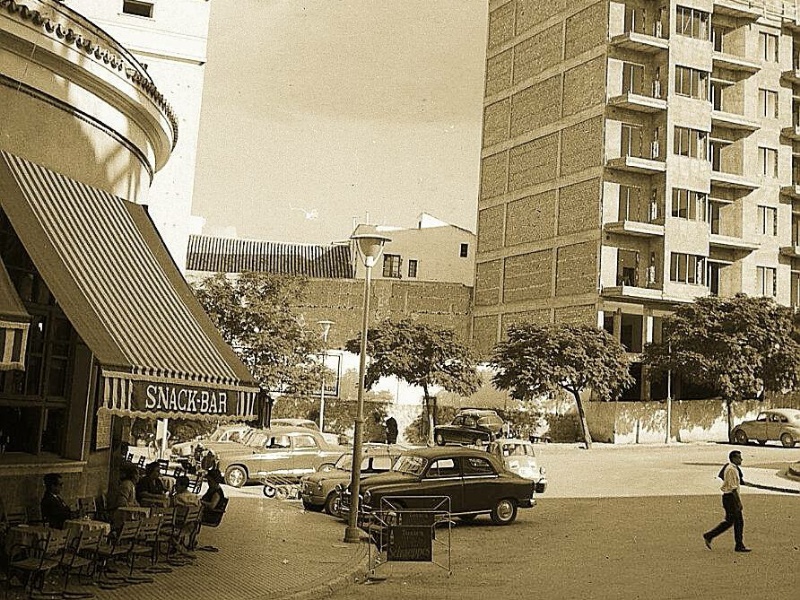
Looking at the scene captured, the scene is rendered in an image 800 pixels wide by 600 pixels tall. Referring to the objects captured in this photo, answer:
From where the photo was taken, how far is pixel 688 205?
62562mm

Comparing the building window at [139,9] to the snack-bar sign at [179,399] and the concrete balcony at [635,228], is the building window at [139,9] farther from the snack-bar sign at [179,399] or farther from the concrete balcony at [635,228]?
the concrete balcony at [635,228]

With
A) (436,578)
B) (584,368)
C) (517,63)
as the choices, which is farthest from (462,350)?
(436,578)

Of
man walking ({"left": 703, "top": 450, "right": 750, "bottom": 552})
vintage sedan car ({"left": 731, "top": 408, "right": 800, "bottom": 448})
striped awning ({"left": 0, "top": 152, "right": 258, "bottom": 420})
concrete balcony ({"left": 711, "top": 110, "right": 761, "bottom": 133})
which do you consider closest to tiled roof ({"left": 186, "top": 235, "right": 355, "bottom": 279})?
concrete balcony ({"left": 711, "top": 110, "right": 761, "bottom": 133})

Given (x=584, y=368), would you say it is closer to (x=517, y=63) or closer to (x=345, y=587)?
(x=517, y=63)

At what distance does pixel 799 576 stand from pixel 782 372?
133 ft

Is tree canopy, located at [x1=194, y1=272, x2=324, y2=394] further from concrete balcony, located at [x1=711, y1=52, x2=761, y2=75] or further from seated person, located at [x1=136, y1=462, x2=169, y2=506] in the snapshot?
concrete balcony, located at [x1=711, y1=52, x2=761, y2=75]

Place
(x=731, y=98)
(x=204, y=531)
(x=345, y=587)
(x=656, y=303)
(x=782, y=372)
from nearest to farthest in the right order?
(x=345, y=587)
(x=204, y=531)
(x=782, y=372)
(x=656, y=303)
(x=731, y=98)

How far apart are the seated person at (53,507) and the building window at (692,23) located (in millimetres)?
58075

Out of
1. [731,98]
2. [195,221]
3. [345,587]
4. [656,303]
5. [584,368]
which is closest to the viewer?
[345,587]

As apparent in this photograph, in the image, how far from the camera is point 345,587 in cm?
1477

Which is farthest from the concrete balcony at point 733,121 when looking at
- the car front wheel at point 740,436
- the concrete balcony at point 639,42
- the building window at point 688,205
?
the car front wheel at point 740,436

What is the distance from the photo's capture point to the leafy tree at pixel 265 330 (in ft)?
152

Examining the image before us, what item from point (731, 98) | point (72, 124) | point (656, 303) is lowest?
point (72, 124)

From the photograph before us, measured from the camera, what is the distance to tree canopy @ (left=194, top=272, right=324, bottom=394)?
46312 millimetres
